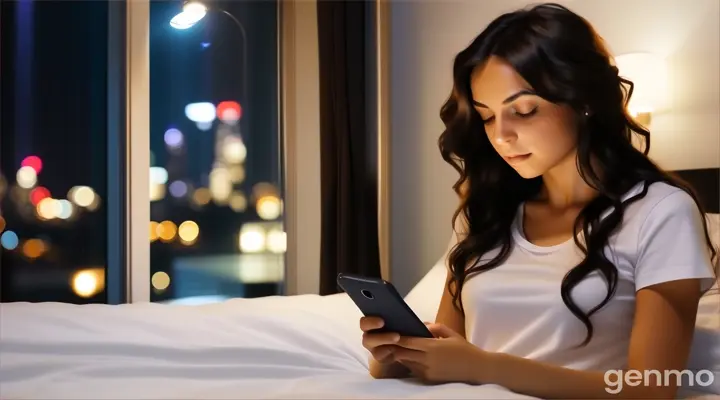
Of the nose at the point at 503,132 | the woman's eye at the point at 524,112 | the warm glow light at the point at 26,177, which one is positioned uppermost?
the woman's eye at the point at 524,112

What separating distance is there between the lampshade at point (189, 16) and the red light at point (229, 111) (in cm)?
37

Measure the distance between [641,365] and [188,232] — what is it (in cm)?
247

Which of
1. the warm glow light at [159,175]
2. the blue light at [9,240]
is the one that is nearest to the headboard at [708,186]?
the warm glow light at [159,175]

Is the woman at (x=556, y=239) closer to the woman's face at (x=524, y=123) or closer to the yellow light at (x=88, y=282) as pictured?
the woman's face at (x=524, y=123)

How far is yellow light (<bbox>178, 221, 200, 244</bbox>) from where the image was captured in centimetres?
297

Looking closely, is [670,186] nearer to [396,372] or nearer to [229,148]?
[396,372]

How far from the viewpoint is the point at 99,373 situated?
3.31 ft

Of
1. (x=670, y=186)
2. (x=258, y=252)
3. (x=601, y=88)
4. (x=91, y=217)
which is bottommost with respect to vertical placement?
(x=258, y=252)

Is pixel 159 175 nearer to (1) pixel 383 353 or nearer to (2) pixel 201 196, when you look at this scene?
(2) pixel 201 196

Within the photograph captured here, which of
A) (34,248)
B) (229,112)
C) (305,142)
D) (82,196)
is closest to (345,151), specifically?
(305,142)

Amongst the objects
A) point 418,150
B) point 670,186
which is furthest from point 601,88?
point 418,150

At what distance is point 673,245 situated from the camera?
32.6 inches

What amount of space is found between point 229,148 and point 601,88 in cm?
230

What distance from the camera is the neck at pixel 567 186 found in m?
1.02
